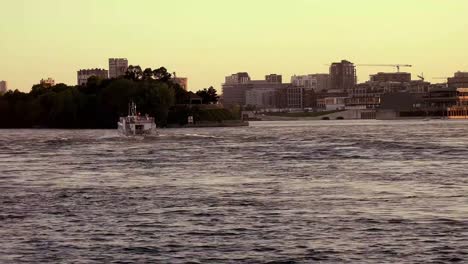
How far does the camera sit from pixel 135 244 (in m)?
29.7

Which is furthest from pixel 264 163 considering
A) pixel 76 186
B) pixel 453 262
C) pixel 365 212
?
pixel 453 262

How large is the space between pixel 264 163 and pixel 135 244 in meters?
39.5

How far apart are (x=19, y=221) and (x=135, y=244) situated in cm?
669

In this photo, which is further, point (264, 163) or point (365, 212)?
point (264, 163)

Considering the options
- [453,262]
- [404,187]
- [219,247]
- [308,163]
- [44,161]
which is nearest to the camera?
[453,262]

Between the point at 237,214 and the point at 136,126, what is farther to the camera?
the point at 136,126

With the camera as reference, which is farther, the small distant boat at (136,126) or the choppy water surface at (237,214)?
the small distant boat at (136,126)

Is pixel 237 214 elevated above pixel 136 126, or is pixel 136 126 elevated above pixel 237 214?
pixel 136 126

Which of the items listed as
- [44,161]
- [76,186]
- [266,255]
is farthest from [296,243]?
[44,161]

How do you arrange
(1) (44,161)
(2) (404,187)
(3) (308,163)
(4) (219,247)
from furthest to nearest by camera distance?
(1) (44,161)
(3) (308,163)
(2) (404,187)
(4) (219,247)

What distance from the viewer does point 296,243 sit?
96.4 ft

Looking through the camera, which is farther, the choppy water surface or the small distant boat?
the small distant boat

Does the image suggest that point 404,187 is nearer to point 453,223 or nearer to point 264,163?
point 453,223

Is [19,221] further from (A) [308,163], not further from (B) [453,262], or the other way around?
(A) [308,163]
